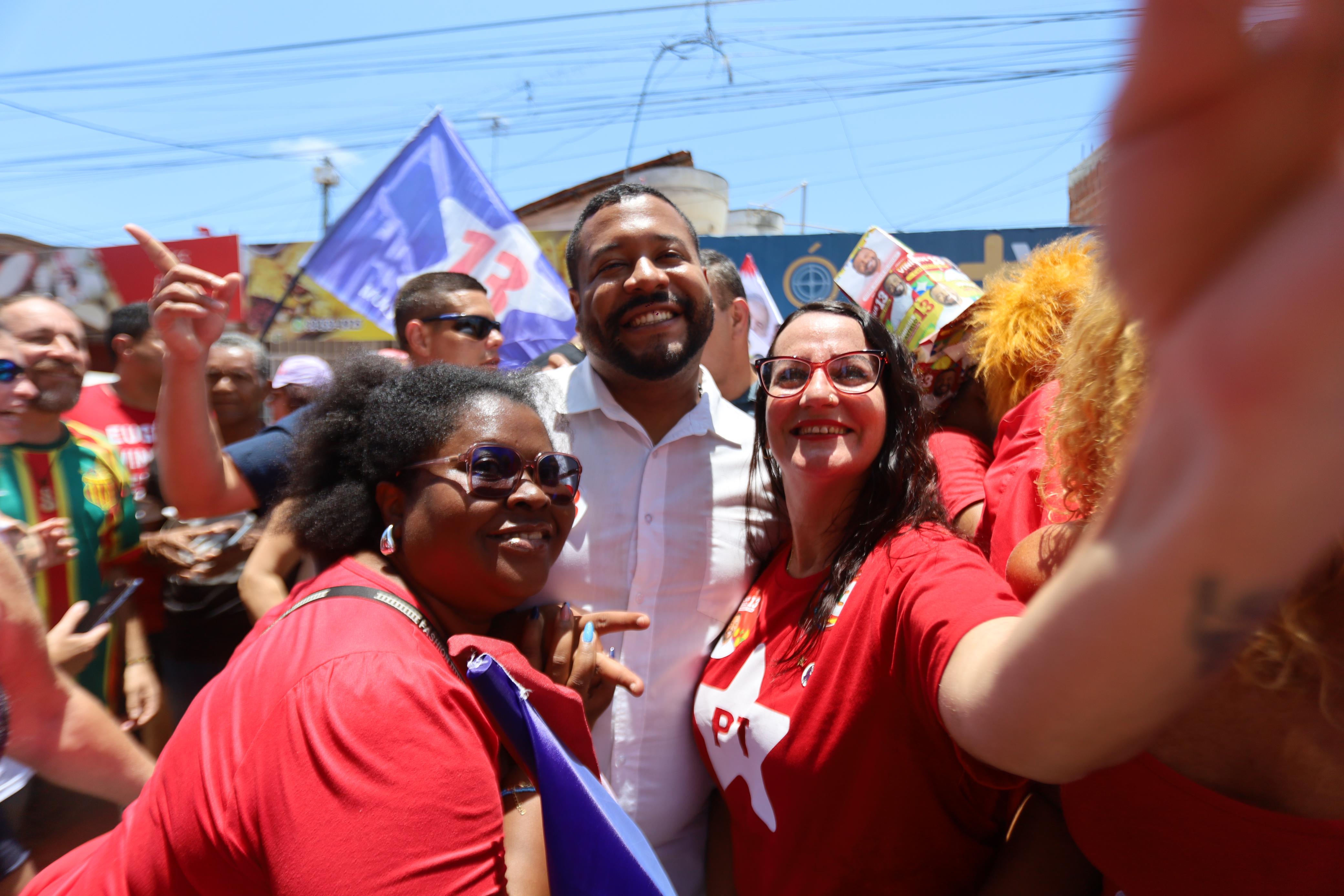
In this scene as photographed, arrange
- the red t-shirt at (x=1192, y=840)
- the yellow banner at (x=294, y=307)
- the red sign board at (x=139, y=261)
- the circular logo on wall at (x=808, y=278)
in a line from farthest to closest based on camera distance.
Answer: the yellow banner at (x=294, y=307)
the red sign board at (x=139, y=261)
the circular logo on wall at (x=808, y=278)
the red t-shirt at (x=1192, y=840)

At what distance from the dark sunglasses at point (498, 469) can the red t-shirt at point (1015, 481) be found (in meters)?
0.96

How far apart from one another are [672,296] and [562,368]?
512 mm

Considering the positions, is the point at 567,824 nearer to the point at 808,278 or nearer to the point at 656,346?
the point at 656,346

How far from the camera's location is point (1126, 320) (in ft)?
1.52

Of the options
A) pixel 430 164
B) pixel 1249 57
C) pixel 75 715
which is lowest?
pixel 75 715

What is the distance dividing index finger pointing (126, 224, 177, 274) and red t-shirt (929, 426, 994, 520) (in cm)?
212

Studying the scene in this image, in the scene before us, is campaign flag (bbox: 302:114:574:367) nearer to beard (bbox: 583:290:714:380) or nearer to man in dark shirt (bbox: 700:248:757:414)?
man in dark shirt (bbox: 700:248:757:414)

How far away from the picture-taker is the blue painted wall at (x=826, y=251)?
32.4ft

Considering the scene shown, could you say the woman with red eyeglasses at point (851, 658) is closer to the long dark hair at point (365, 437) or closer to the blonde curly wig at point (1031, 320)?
the blonde curly wig at point (1031, 320)

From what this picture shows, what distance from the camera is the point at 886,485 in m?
1.93

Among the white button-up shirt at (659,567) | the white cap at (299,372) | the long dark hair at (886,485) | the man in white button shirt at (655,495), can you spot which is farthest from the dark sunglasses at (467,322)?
the long dark hair at (886,485)

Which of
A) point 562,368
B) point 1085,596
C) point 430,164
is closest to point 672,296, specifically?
point 562,368

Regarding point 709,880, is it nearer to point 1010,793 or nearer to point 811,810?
point 811,810

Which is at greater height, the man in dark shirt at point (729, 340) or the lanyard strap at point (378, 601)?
the man in dark shirt at point (729, 340)
